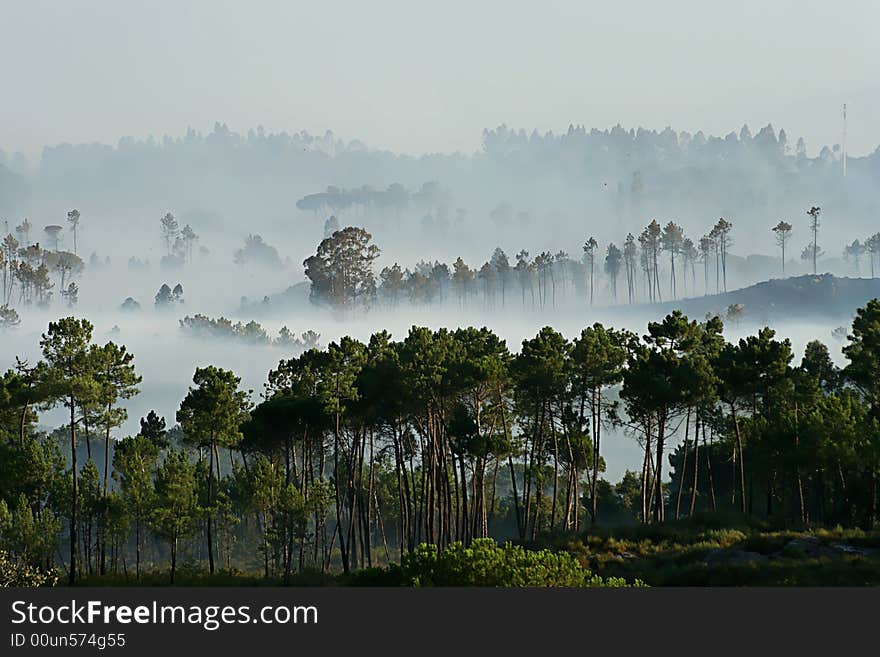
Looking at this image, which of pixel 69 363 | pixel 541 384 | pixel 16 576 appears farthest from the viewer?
pixel 541 384

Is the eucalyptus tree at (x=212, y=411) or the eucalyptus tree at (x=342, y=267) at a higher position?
the eucalyptus tree at (x=342, y=267)

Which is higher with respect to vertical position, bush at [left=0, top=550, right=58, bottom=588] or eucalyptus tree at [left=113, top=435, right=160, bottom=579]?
eucalyptus tree at [left=113, top=435, right=160, bottom=579]

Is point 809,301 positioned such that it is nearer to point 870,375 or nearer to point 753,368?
point 870,375

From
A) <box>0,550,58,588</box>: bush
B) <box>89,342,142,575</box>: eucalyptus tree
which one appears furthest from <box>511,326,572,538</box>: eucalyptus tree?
<box>0,550,58,588</box>: bush

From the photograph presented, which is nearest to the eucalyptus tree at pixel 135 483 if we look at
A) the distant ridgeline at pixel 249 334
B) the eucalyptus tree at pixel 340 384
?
the eucalyptus tree at pixel 340 384

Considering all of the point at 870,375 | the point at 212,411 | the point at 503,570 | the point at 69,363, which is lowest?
the point at 503,570

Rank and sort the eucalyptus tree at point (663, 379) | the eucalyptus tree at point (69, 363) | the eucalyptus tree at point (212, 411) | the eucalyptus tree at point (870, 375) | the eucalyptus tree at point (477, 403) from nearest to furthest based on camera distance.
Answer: the eucalyptus tree at point (870, 375)
the eucalyptus tree at point (69, 363)
the eucalyptus tree at point (663, 379)
the eucalyptus tree at point (477, 403)
the eucalyptus tree at point (212, 411)

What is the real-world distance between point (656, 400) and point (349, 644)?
3533 centimetres

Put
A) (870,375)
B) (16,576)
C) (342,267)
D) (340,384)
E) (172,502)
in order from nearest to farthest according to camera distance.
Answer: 1. (16,576)
2. (172,502)
3. (870,375)
4. (340,384)
5. (342,267)

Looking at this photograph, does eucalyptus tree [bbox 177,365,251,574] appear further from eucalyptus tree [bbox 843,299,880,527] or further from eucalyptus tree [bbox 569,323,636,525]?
eucalyptus tree [bbox 843,299,880,527]

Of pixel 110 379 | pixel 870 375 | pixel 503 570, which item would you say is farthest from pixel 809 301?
pixel 503 570

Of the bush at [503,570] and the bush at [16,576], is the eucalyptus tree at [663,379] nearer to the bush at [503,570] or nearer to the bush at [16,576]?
the bush at [503,570]

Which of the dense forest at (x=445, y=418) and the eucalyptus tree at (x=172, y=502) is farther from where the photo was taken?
the eucalyptus tree at (x=172, y=502)

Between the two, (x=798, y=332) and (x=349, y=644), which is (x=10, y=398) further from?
(x=798, y=332)
